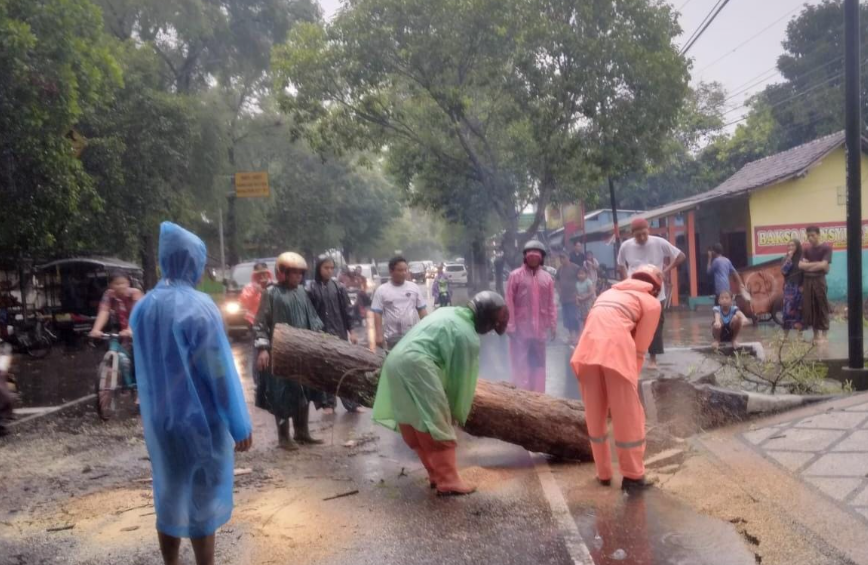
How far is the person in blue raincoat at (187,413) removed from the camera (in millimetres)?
3793

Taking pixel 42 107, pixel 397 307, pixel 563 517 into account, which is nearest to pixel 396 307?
pixel 397 307

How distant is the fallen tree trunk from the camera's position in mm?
6277

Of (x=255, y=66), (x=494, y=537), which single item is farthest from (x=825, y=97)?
(x=494, y=537)

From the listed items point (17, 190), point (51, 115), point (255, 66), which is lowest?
point (17, 190)

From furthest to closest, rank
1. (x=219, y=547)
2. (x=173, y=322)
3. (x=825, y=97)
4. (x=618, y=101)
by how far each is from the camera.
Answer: (x=825, y=97), (x=618, y=101), (x=219, y=547), (x=173, y=322)

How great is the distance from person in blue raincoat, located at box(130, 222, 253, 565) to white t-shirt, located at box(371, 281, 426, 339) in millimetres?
4656

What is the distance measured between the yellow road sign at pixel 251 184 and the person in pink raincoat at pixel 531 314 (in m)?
19.1

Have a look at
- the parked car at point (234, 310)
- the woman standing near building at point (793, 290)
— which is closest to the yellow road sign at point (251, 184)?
the parked car at point (234, 310)

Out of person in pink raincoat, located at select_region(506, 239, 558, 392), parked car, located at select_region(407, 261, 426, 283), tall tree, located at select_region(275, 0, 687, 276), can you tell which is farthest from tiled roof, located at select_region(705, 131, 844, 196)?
parked car, located at select_region(407, 261, 426, 283)

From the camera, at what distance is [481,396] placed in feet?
20.8

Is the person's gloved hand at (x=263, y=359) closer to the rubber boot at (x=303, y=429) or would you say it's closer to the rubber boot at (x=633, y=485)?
the rubber boot at (x=303, y=429)

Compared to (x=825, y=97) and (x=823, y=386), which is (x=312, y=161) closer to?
(x=825, y=97)

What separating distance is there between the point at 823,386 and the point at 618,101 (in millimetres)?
9751

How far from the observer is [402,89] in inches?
735
